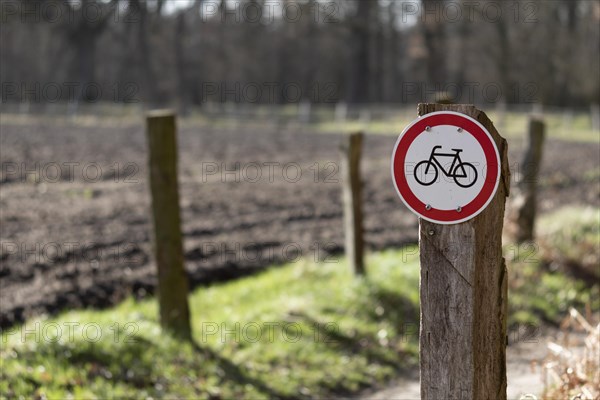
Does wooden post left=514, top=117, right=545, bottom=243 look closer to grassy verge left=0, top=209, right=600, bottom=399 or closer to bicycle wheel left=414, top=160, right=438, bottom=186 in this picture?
grassy verge left=0, top=209, right=600, bottom=399

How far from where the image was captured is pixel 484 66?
165 ft

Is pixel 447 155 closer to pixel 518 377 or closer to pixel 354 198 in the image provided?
pixel 518 377

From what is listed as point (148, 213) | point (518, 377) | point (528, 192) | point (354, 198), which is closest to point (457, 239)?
point (518, 377)

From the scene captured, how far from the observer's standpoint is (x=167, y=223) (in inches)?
266

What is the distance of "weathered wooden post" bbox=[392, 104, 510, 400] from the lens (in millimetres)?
3227

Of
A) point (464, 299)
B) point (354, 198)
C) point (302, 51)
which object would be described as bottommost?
point (354, 198)

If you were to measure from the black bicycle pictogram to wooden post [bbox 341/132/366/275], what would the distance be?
5216mm

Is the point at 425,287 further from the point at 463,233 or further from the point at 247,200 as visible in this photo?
the point at 247,200

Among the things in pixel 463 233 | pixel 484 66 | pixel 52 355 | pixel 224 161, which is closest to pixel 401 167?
pixel 463 233

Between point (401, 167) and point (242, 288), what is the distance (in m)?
5.49

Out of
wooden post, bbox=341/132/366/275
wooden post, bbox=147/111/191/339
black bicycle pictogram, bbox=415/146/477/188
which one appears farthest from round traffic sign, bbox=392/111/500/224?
wooden post, bbox=341/132/366/275

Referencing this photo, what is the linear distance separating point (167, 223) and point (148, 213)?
17.3 feet

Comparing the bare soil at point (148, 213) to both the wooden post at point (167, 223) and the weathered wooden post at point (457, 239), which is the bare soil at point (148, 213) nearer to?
the wooden post at point (167, 223)

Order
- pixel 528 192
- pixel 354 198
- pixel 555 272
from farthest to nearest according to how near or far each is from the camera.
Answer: pixel 528 192 < pixel 555 272 < pixel 354 198
